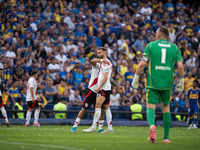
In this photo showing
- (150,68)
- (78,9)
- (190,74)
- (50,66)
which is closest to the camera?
(150,68)

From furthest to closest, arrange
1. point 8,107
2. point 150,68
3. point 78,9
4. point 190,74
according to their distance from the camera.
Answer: point 78,9
point 190,74
point 8,107
point 150,68

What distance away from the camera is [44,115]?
1947 centimetres

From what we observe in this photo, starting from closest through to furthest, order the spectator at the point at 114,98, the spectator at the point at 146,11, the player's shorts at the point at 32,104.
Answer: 1. the player's shorts at the point at 32,104
2. the spectator at the point at 114,98
3. the spectator at the point at 146,11

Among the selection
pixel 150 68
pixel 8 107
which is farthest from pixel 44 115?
pixel 150 68

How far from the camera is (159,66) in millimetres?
8672

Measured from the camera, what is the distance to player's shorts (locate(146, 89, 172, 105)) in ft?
28.3

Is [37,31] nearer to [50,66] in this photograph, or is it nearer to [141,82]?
[50,66]

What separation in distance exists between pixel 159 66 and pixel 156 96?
2.12ft

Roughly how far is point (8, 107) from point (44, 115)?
5.80 feet

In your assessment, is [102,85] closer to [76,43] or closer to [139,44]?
[76,43]

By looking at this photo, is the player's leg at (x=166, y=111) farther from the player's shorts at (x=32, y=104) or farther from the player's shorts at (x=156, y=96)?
the player's shorts at (x=32, y=104)

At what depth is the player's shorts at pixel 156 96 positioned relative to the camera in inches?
340

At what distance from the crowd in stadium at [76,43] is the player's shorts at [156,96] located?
11.2 metres

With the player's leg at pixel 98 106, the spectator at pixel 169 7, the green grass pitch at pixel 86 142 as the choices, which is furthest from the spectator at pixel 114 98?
the spectator at pixel 169 7
